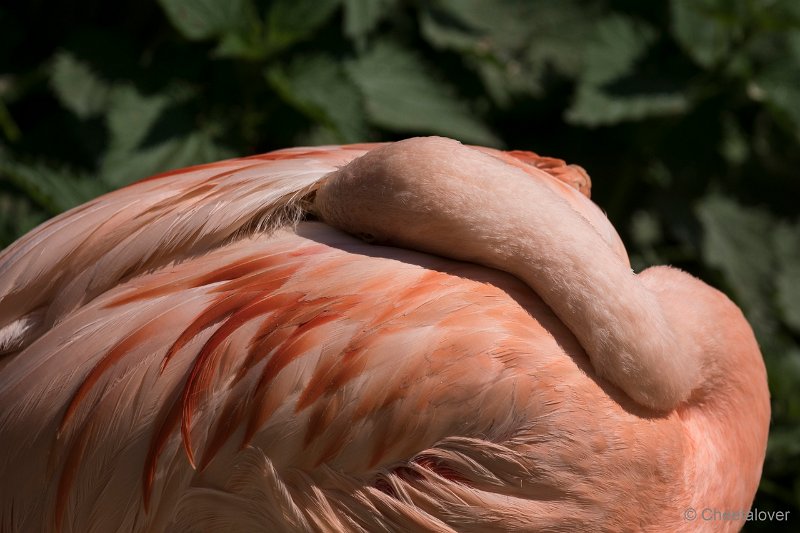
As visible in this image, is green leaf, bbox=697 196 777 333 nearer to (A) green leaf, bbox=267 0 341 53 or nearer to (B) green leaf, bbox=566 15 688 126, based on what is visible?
(B) green leaf, bbox=566 15 688 126

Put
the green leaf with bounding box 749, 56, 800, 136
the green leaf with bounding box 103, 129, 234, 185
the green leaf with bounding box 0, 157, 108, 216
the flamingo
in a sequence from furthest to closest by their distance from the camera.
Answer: the green leaf with bounding box 749, 56, 800, 136, the green leaf with bounding box 103, 129, 234, 185, the green leaf with bounding box 0, 157, 108, 216, the flamingo

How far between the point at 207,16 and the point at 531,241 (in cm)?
143

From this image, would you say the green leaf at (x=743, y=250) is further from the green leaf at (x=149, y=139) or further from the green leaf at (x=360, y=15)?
the green leaf at (x=149, y=139)

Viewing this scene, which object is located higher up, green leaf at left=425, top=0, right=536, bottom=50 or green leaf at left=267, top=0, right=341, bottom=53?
green leaf at left=267, top=0, right=341, bottom=53

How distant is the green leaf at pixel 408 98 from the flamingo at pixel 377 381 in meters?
1.17

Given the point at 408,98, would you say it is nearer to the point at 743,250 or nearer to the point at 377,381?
the point at 743,250

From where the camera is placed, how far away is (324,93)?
279 centimetres

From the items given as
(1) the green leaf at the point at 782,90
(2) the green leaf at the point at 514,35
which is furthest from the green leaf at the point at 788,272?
(2) the green leaf at the point at 514,35

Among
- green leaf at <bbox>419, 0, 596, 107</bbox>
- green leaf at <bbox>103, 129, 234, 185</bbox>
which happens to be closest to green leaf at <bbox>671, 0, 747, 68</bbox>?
green leaf at <bbox>419, 0, 596, 107</bbox>

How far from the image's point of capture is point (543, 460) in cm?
161

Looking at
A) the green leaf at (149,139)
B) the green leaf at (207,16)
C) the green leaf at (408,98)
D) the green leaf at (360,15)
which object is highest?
the green leaf at (207,16)

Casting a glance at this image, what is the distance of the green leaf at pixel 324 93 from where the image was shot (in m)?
2.66

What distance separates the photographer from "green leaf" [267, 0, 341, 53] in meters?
2.80

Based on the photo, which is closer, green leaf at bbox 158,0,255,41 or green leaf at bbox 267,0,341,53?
green leaf at bbox 158,0,255,41
